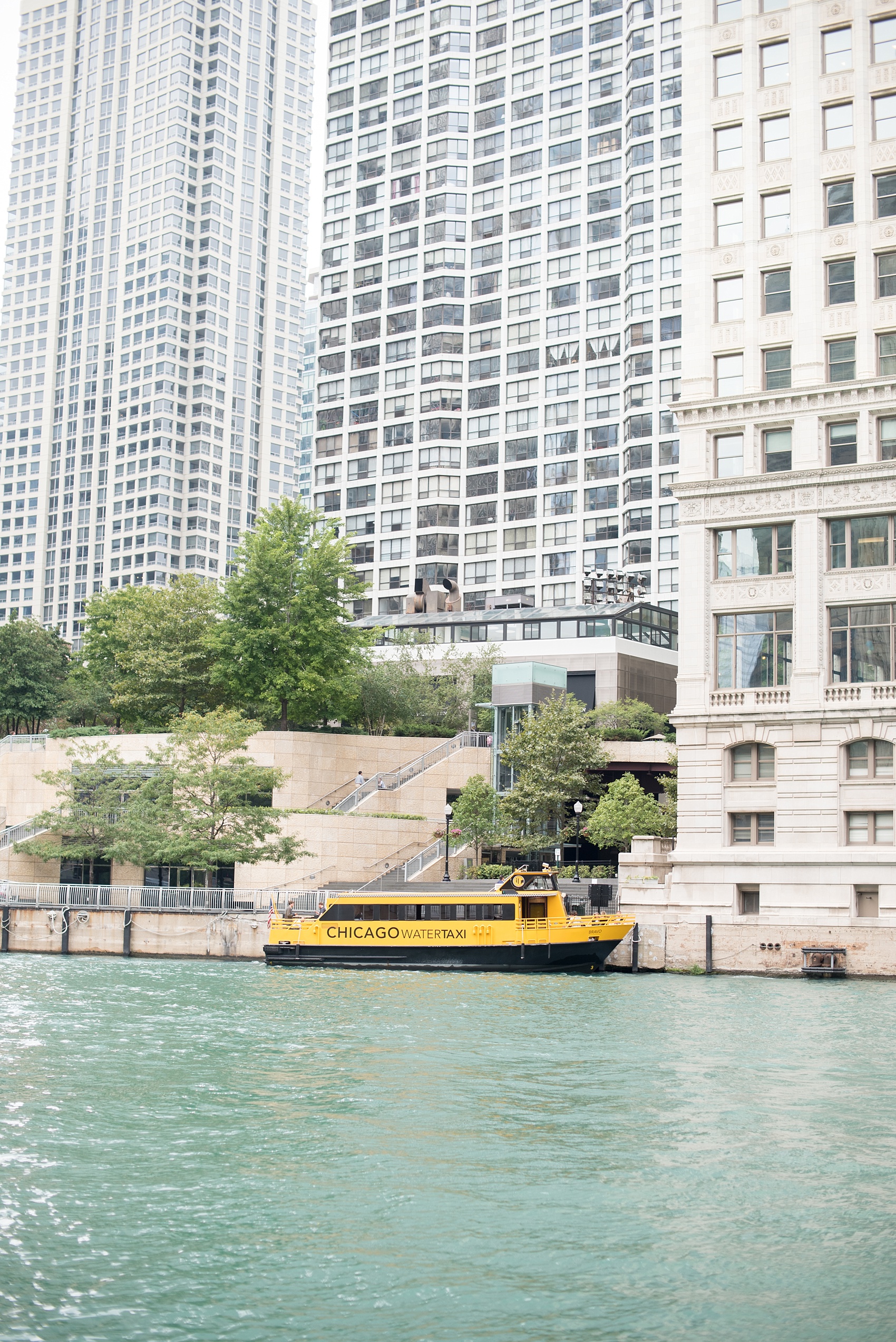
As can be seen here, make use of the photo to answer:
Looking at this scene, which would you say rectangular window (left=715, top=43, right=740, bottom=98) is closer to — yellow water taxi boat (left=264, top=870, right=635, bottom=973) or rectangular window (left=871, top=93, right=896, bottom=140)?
rectangular window (left=871, top=93, right=896, bottom=140)

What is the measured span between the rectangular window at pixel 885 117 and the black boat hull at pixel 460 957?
107 ft

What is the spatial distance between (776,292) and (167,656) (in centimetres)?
3737

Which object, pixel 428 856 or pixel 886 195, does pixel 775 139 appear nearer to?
pixel 886 195

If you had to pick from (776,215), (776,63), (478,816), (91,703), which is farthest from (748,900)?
(91,703)

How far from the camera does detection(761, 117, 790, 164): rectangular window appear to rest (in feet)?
184

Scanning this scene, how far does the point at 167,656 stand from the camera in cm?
7556

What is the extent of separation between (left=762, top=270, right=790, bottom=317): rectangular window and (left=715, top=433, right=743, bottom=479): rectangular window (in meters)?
5.08

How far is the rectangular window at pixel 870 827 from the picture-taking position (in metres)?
49.7

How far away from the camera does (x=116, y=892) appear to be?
5634 centimetres

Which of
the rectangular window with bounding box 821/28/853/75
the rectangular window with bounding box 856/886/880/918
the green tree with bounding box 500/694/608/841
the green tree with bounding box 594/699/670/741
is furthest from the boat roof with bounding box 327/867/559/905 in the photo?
the rectangular window with bounding box 821/28/853/75

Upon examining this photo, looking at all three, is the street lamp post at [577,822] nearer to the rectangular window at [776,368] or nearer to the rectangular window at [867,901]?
the rectangular window at [867,901]

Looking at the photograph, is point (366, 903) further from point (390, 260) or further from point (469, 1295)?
point (390, 260)

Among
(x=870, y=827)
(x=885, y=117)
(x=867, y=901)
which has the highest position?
(x=885, y=117)

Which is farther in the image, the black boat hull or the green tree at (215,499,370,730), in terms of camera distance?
the green tree at (215,499,370,730)
